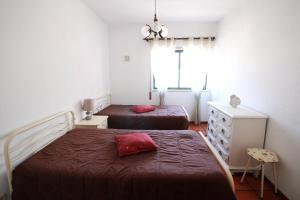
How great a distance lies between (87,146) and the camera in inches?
75.1

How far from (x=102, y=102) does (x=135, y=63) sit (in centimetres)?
135

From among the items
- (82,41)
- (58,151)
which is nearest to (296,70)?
(58,151)

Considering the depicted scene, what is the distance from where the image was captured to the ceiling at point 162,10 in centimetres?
297

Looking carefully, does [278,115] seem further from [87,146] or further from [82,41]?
[82,41]

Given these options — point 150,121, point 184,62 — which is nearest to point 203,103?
point 184,62

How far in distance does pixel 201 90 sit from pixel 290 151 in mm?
2696

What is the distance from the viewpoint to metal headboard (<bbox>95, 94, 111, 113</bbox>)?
3.65 m

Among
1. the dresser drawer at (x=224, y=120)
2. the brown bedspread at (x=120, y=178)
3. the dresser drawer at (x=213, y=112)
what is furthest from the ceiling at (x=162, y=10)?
the brown bedspread at (x=120, y=178)

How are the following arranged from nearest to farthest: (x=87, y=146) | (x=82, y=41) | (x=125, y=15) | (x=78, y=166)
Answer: (x=78, y=166)
(x=87, y=146)
(x=82, y=41)
(x=125, y=15)

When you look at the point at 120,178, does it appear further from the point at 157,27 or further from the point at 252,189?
the point at 157,27

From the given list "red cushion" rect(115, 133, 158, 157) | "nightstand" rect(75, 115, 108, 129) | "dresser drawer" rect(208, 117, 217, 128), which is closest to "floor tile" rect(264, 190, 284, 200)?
"dresser drawer" rect(208, 117, 217, 128)

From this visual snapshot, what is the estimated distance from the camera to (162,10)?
3.36m

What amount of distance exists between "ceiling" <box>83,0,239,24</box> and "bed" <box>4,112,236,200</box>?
8.21 ft

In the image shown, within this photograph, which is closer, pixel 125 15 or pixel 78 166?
pixel 78 166
